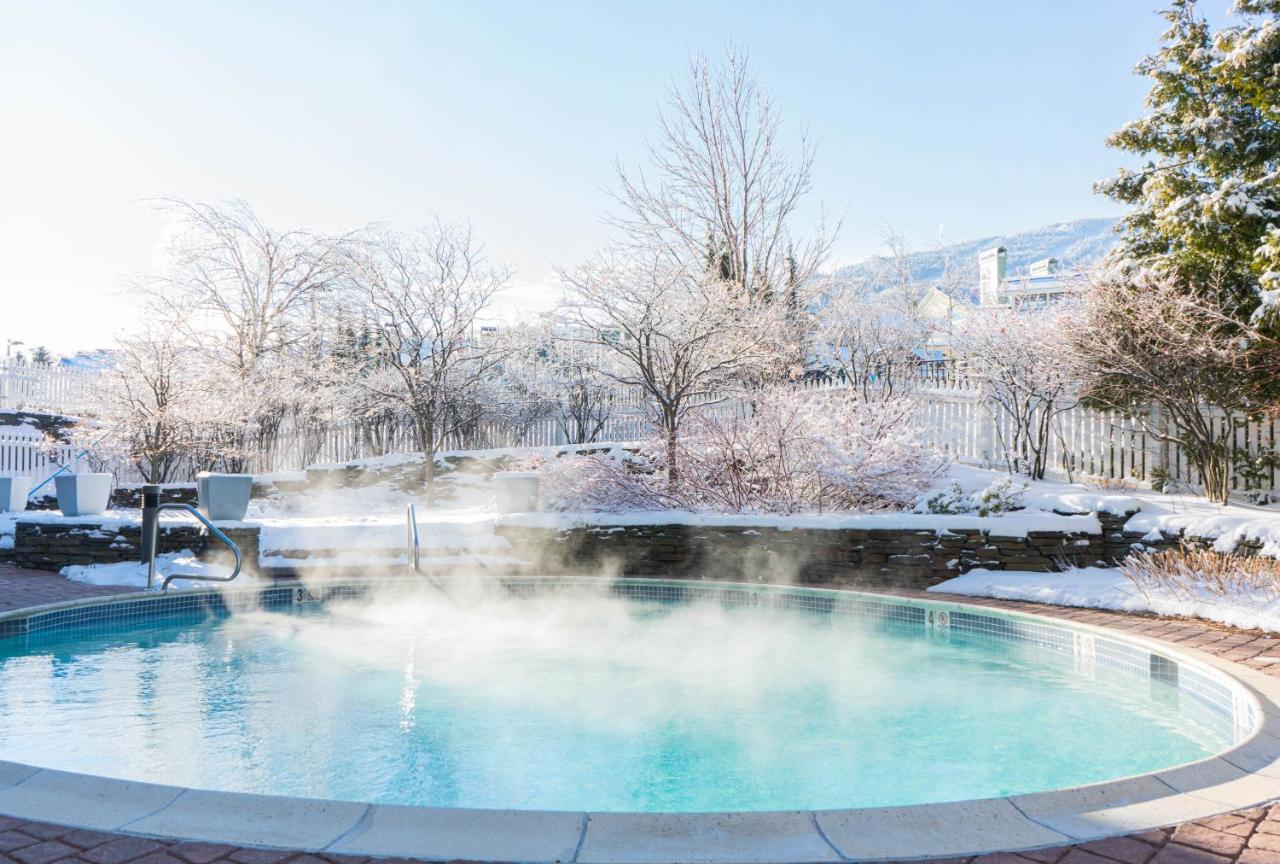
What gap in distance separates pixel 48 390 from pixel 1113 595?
1889cm

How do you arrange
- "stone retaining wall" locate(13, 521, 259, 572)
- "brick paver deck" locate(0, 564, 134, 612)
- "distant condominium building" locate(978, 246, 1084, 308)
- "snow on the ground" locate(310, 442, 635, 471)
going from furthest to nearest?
"snow on the ground" locate(310, 442, 635, 471) < "distant condominium building" locate(978, 246, 1084, 308) < "stone retaining wall" locate(13, 521, 259, 572) < "brick paver deck" locate(0, 564, 134, 612)

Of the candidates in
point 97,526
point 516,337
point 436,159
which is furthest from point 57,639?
point 516,337

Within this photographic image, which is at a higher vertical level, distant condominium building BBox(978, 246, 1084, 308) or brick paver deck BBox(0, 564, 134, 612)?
distant condominium building BBox(978, 246, 1084, 308)

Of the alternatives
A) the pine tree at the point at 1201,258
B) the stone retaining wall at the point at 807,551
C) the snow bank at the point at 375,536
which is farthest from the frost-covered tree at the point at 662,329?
the pine tree at the point at 1201,258

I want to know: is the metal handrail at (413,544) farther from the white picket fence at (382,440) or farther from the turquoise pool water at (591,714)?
the white picket fence at (382,440)

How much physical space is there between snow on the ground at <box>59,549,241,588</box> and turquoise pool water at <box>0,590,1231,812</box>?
1316 millimetres

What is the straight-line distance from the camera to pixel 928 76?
472 inches

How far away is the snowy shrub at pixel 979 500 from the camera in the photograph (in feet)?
25.5

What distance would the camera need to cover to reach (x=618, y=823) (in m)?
2.27

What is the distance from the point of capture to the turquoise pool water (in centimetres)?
359

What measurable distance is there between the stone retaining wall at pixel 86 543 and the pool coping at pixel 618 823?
6434 millimetres

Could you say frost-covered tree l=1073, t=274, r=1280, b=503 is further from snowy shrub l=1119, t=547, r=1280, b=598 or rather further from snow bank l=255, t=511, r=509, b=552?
snow bank l=255, t=511, r=509, b=552

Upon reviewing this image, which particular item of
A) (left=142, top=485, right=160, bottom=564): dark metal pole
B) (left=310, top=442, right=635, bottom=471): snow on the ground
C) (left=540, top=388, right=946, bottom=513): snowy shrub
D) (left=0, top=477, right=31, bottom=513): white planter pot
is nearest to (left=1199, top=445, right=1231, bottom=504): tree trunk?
(left=540, top=388, right=946, bottom=513): snowy shrub

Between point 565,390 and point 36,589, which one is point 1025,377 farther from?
point 36,589
